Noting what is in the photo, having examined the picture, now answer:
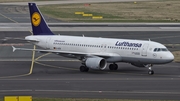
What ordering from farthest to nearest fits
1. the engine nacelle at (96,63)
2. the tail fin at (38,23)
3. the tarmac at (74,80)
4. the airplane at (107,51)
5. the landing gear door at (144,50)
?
1. the tail fin at (38,23)
2. the engine nacelle at (96,63)
3. the landing gear door at (144,50)
4. the airplane at (107,51)
5. the tarmac at (74,80)

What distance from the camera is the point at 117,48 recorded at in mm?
50906

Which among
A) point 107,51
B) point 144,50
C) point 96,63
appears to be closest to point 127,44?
point 144,50

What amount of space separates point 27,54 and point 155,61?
20.6 metres

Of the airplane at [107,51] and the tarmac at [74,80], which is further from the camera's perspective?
the airplane at [107,51]

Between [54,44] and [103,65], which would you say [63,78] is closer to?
[103,65]

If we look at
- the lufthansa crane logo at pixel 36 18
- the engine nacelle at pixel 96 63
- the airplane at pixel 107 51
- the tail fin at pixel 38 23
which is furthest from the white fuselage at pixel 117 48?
the lufthansa crane logo at pixel 36 18

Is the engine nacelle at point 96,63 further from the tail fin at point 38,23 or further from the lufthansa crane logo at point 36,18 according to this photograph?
the lufthansa crane logo at point 36,18

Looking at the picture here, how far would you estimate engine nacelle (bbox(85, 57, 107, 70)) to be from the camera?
162 ft

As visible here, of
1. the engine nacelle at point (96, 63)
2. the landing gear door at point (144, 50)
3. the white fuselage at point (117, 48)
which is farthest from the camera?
the engine nacelle at point (96, 63)

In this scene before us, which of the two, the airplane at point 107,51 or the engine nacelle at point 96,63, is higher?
the airplane at point 107,51

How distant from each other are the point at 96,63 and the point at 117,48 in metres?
2.86

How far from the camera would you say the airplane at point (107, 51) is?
161ft

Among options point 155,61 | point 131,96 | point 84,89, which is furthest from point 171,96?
point 155,61

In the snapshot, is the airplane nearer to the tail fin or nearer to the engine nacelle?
the engine nacelle
